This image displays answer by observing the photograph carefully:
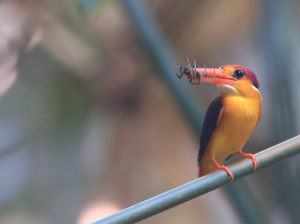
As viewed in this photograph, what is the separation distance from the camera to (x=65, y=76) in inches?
56.3

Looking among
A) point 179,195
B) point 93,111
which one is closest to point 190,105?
point 179,195

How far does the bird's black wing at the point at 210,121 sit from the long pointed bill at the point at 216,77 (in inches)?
1.9

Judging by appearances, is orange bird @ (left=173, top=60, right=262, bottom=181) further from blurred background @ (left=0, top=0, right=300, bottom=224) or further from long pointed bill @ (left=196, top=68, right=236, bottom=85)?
blurred background @ (left=0, top=0, right=300, bottom=224)

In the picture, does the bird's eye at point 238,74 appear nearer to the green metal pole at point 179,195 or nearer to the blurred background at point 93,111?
the green metal pole at point 179,195

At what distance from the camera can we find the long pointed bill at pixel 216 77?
432 millimetres

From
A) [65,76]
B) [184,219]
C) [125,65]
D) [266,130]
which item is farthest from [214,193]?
A: [65,76]

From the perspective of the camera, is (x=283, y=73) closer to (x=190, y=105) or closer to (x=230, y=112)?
(x=190, y=105)

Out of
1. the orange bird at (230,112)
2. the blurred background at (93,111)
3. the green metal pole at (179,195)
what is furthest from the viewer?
the blurred background at (93,111)

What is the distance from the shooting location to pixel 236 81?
49 centimetres

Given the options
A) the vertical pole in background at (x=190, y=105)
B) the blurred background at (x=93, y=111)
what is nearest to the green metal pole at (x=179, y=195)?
the vertical pole in background at (x=190, y=105)

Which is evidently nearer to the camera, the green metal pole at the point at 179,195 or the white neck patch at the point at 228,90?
the green metal pole at the point at 179,195

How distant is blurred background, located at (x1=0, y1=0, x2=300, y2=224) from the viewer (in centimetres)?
133

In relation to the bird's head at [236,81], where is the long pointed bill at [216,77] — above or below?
above

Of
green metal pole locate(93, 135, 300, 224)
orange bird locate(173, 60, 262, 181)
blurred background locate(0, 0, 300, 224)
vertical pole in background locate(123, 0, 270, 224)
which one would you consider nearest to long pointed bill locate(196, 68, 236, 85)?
orange bird locate(173, 60, 262, 181)
